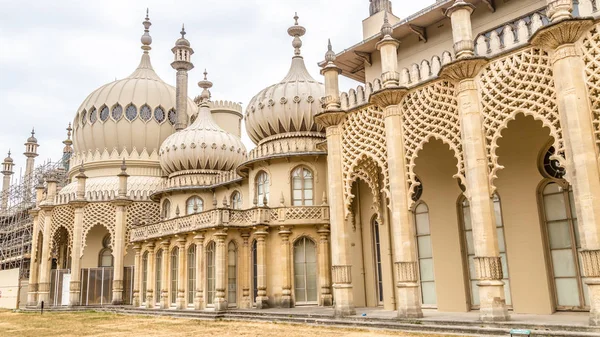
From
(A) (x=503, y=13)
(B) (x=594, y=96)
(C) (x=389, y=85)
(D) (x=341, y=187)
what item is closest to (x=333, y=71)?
(C) (x=389, y=85)

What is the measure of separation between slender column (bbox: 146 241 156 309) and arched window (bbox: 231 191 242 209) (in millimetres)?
4145

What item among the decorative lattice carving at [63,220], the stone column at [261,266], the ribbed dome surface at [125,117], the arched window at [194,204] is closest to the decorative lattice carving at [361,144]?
the stone column at [261,266]

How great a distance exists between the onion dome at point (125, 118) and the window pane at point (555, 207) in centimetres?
2336

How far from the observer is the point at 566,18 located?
33.4 feet

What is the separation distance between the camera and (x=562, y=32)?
1030cm

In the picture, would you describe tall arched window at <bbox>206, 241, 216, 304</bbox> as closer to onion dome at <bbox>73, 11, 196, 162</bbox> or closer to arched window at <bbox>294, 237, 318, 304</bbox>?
arched window at <bbox>294, 237, 318, 304</bbox>

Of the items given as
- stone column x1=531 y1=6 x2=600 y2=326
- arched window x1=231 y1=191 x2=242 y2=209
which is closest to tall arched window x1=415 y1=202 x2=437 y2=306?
stone column x1=531 y1=6 x2=600 y2=326

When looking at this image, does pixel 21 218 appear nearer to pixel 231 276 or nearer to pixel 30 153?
pixel 30 153

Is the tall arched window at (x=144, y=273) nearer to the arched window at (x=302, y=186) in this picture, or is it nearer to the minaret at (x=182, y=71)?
the minaret at (x=182, y=71)

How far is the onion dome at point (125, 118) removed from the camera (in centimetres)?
3025

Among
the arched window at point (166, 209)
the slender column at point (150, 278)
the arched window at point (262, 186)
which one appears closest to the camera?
the arched window at point (262, 186)

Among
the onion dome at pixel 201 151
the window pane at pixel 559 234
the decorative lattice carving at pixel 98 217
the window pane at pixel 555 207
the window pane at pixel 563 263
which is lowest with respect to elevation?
the window pane at pixel 563 263

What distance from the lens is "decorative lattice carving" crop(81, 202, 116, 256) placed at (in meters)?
26.6

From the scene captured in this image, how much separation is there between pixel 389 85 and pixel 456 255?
208 inches
